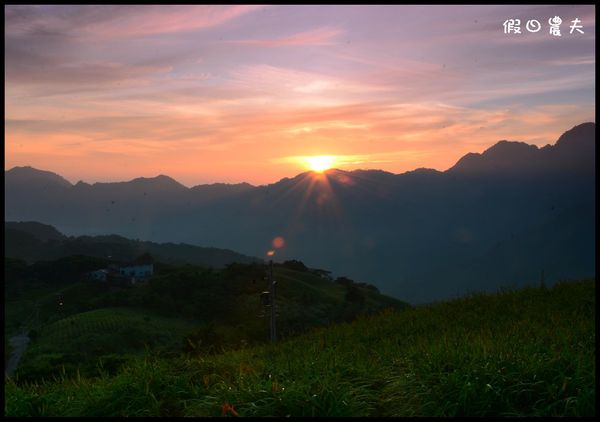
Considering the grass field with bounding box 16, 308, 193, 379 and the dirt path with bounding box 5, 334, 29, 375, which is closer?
the dirt path with bounding box 5, 334, 29, 375

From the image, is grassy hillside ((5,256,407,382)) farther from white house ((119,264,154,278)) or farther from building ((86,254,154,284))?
white house ((119,264,154,278))

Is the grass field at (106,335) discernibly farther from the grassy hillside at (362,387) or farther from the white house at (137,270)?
the grassy hillside at (362,387)

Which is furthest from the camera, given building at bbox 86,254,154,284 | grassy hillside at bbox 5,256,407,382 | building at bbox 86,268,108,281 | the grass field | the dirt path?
building at bbox 86,254,154,284

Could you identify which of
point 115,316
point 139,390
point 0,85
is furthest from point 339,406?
point 115,316

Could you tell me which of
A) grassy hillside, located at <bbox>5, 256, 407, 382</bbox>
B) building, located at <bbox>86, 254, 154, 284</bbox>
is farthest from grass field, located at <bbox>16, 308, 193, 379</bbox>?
building, located at <bbox>86, 254, 154, 284</bbox>

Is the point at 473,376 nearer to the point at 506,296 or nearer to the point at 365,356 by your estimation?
the point at 365,356

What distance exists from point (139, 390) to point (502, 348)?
5.30 meters

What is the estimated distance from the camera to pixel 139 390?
23.9ft

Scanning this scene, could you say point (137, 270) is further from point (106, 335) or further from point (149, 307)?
point (106, 335)

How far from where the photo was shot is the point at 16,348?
65.1 meters

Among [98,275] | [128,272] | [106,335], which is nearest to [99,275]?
[98,275]

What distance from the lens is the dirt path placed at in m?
55.8

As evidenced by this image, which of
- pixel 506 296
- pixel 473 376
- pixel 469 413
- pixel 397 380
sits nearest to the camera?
pixel 469 413

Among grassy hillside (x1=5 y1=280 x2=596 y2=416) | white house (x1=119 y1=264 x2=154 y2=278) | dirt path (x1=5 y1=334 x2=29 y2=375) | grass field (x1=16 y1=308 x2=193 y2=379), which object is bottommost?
dirt path (x1=5 y1=334 x2=29 y2=375)
